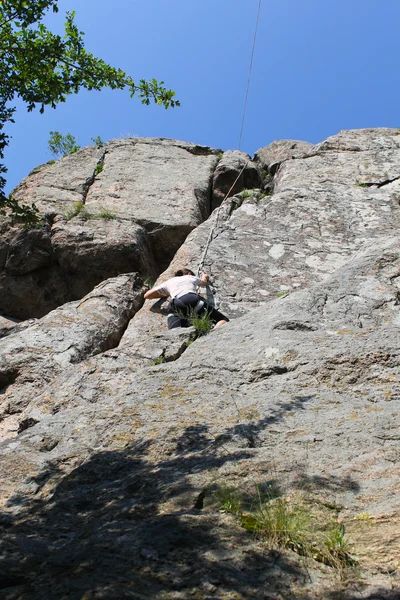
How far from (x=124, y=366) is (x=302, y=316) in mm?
1891

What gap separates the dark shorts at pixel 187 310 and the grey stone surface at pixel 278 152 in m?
6.99

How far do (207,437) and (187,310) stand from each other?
3.50 m

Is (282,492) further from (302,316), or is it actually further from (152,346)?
(152,346)

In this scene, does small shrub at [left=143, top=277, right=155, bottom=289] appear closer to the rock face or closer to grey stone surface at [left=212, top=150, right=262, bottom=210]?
the rock face

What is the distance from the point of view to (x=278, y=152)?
14539 millimetres

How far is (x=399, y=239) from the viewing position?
7176 millimetres

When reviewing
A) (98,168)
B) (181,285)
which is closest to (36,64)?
(181,285)

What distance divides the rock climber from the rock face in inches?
14.0

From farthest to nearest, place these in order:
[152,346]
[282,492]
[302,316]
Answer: [152,346] < [302,316] < [282,492]

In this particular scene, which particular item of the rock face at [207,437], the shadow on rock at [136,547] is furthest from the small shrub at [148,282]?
the shadow on rock at [136,547]

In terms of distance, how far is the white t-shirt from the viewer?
307 inches

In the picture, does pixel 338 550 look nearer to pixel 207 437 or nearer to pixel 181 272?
pixel 207 437

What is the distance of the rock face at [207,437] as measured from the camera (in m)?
2.53

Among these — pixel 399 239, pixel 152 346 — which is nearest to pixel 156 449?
pixel 152 346
